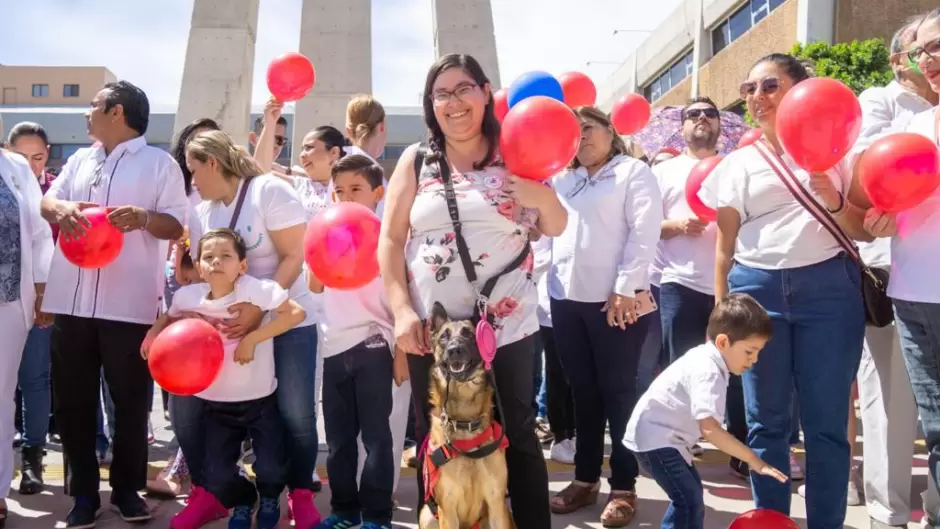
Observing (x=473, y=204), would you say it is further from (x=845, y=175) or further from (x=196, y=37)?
(x=196, y=37)

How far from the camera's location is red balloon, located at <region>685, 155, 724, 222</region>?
464 cm

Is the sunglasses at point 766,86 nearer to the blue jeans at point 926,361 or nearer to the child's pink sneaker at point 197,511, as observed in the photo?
the blue jeans at point 926,361

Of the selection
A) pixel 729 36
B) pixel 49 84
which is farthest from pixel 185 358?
pixel 49 84

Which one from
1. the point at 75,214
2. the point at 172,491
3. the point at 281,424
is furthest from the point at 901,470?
the point at 75,214

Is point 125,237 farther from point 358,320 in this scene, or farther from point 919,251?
point 919,251

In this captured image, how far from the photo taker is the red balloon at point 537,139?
291 cm

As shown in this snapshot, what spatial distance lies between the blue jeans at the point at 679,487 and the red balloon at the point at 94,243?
2.69 metres

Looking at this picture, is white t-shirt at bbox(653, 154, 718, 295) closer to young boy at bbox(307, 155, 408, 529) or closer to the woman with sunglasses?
the woman with sunglasses

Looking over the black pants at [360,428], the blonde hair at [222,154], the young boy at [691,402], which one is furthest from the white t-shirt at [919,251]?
the blonde hair at [222,154]

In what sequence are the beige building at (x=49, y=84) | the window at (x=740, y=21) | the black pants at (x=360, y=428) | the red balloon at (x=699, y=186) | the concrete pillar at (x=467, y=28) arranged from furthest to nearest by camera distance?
the beige building at (x=49, y=84), the window at (x=740, y=21), the concrete pillar at (x=467, y=28), the red balloon at (x=699, y=186), the black pants at (x=360, y=428)

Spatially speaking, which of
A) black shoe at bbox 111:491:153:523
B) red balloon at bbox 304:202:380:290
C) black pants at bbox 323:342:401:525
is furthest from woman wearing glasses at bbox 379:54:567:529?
black shoe at bbox 111:491:153:523

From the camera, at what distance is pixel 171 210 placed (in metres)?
4.19

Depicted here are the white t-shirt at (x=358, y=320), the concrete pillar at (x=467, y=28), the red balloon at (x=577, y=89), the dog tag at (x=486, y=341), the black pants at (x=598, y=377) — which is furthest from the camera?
the concrete pillar at (x=467, y=28)

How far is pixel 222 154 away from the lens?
4.02m
